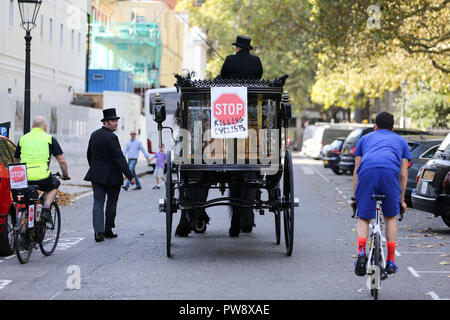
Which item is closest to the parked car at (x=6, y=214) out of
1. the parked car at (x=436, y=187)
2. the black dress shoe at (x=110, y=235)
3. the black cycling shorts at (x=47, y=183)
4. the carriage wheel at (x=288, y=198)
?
the black cycling shorts at (x=47, y=183)

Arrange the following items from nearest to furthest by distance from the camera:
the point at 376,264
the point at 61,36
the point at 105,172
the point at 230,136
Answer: the point at 376,264, the point at 230,136, the point at 105,172, the point at 61,36

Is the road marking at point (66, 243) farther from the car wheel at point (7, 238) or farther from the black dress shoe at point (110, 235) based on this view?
the car wheel at point (7, 238)

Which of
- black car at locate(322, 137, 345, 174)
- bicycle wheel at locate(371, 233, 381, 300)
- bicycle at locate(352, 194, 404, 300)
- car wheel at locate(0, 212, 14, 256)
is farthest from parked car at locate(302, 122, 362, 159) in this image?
bicycle wheel at locate(371, 233, 381, 300)

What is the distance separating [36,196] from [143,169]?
87.1 feet

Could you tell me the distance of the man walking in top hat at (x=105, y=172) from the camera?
13.4 m

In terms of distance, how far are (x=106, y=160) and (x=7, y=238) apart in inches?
96.2

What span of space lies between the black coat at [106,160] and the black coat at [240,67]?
2.23 meters

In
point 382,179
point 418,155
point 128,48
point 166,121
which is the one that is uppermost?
point 128,48

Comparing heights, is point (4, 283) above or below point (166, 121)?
below

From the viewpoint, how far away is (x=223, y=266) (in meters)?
10.7

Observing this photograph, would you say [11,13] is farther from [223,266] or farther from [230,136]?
[223,266]

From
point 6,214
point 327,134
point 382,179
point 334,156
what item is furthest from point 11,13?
point 327,134

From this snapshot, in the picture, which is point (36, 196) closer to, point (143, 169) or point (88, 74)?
point (143, 169)
